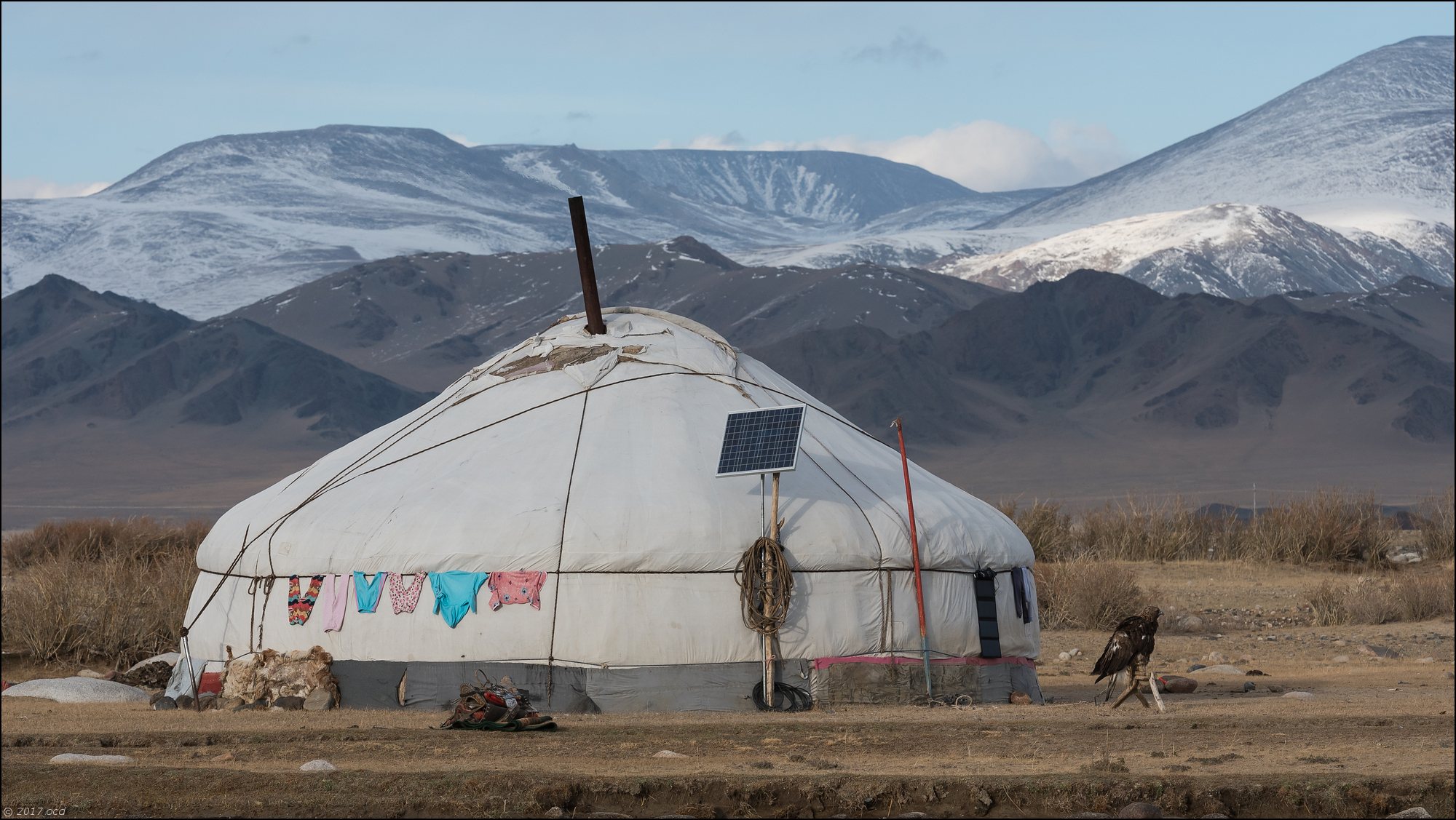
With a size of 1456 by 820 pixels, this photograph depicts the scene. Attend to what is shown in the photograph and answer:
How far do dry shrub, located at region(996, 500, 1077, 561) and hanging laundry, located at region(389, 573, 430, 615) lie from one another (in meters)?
14.7

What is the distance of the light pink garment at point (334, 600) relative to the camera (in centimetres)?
1162

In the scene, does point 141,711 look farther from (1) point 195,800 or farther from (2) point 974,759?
(2) point 974,759

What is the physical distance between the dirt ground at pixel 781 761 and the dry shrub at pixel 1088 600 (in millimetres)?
5750

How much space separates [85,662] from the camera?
16359 mm

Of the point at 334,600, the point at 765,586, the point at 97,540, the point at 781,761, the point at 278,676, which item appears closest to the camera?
the point at 781,761

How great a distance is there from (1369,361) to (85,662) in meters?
58.3

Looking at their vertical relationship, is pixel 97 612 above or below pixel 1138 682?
above

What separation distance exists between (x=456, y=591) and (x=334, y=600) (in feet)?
3.33

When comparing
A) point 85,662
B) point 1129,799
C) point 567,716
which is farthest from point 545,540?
point 85,662

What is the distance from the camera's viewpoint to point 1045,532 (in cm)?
2545

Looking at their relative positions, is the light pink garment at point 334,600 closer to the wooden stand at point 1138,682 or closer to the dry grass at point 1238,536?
the wooden stand at point 1138,682

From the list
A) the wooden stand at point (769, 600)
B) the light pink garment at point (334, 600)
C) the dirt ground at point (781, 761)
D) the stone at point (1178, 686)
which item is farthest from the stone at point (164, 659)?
the stone at point (1178, 686)

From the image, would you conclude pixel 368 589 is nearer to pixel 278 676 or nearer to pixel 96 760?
pixel 278 676

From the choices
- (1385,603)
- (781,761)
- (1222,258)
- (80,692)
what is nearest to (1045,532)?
(1385,603)
